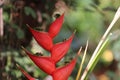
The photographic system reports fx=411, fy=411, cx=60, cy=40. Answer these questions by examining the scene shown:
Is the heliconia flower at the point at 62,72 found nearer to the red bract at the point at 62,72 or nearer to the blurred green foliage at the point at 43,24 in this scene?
the red bract at the point at 62,72

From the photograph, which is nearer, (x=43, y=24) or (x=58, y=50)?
→ (x=58, y=50)

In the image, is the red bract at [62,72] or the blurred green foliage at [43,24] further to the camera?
the blurred green foliage at [43,24]

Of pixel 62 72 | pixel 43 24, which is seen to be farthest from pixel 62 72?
pixel 43 24

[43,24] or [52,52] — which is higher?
[52,52]

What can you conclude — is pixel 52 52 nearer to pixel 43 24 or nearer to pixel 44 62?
pixel 44 62

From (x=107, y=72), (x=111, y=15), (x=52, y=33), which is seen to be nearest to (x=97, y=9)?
(x=111, y=15)

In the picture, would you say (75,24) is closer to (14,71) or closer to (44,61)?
→ (14,71)

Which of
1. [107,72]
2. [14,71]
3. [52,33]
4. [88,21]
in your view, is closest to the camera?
[52,33]

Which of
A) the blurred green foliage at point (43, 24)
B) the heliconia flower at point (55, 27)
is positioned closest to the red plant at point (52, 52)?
the heliconia flower at point (55, 27)

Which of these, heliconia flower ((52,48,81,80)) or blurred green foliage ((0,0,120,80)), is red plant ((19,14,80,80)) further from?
blurred green foliage ((0,0,120,80))
